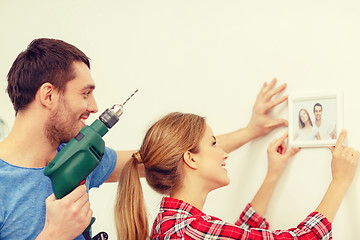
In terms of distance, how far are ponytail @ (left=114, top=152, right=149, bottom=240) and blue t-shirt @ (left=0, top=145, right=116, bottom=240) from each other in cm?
24

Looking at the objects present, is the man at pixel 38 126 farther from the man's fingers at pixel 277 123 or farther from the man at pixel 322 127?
the man at pixel 322 127

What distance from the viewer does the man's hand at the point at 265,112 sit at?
5.69 ft

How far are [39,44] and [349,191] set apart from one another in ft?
3.77

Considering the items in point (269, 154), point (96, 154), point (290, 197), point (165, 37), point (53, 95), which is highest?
point (165, 37)

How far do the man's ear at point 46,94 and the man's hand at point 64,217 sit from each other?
317 millimetres

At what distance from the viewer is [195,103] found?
196cm

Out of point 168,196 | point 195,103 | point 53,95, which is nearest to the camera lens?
point 53,95

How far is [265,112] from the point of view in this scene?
1758mm

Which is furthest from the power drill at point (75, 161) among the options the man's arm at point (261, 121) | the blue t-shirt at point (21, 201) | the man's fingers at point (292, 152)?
the man's fingers at point (292, 152)

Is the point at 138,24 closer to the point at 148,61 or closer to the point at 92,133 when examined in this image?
the point at 148,61

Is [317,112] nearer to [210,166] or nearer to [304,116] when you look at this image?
[304,116]

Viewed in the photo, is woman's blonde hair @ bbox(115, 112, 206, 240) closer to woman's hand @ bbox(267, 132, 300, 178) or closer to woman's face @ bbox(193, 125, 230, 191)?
woman's face @ bbox(193, 125, 230, 191)

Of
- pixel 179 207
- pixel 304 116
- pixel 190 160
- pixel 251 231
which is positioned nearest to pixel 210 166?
pixel 190 160

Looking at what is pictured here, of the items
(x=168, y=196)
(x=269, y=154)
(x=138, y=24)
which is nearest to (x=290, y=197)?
(x=269, y=154)
